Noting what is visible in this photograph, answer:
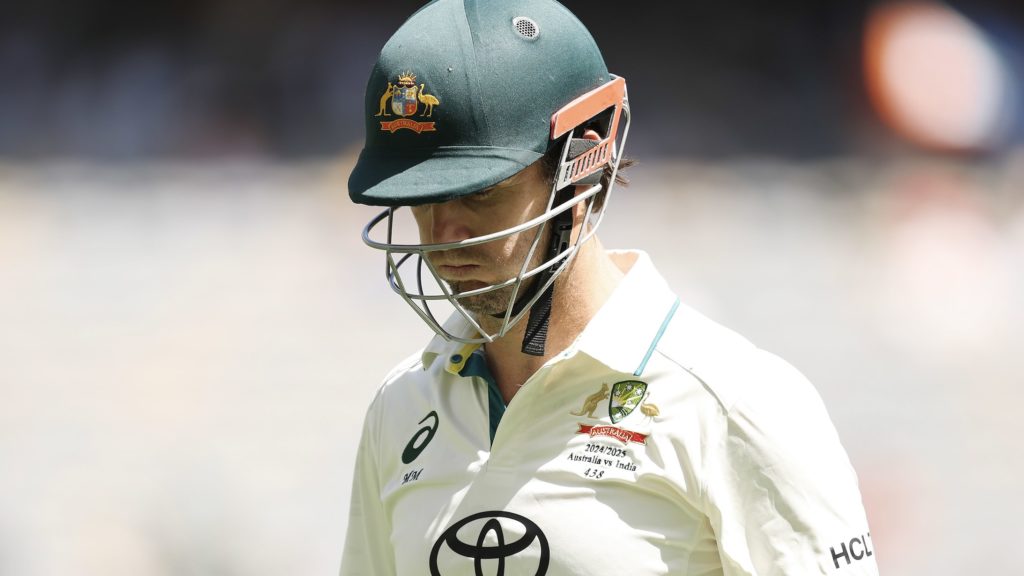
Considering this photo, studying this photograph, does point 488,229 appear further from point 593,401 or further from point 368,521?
point 368,521

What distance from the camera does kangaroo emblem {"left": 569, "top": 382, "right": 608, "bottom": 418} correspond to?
1.47m

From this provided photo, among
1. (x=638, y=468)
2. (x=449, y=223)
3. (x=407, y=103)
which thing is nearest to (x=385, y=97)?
(x=407, y=103)

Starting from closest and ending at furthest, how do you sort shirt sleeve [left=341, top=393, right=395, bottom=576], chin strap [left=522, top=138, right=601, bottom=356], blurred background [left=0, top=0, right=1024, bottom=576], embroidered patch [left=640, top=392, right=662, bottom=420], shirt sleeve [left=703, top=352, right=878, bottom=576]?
shirt sleeve [left=703, top=352, right=878, bottom=576] < embroidered patch [left=640, top=392, right=662, bottom=420] < chin strap [left=522, top=138, right=601, bottom=356] < shirt sleeve [left=341, top=393, right=395, bottom=576] < blurred background [left=0, top=0, right=1024, bottom=576]

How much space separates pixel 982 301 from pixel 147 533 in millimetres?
3488

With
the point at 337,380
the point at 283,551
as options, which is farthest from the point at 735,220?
the point at 283,551

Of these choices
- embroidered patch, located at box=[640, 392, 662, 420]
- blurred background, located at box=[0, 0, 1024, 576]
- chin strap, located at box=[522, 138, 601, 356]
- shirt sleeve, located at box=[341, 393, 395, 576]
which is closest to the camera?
embroidered patch, located at box=[640, 392, 662, 420]

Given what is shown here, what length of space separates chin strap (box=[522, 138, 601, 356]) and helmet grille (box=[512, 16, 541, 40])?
0.46ft

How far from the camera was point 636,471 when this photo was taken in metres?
1.39

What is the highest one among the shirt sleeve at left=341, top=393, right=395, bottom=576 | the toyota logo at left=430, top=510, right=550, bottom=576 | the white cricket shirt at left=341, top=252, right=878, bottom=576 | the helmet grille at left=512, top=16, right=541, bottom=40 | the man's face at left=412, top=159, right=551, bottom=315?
the helmet grille at left=512, top=16, right=541, bottom=40

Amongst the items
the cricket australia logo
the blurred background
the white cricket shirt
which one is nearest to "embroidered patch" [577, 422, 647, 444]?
the white cricket shirt

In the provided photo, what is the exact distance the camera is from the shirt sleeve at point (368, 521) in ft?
5.54

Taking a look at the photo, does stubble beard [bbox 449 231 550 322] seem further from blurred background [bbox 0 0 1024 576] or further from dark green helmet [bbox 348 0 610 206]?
blurred background [bbox 0 0 1024 576]

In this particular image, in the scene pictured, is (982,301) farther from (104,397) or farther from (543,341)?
(543,341)

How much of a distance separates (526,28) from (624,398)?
46cm
